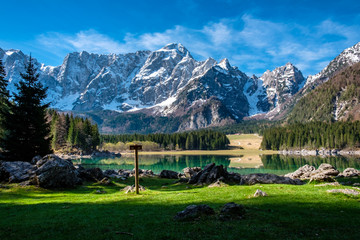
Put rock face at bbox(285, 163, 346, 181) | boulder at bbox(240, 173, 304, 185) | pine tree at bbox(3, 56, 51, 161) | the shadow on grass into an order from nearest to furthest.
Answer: the shadow on grass → rock face at bbox(285, 163, 346, 181) → boulder at bbox(240, 173, 304, 185) → pine tree at bbox(3, 56, 51, 161)

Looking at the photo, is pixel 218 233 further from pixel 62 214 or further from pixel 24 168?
pixel 24 168

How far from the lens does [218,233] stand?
12.2m

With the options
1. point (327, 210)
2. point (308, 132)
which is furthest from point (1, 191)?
point (308, 132)

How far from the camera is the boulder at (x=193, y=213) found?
14.7 meters

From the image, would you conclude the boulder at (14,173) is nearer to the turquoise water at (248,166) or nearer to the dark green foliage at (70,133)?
the turquoise water at (248,166)

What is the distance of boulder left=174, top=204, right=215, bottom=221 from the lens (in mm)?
14674

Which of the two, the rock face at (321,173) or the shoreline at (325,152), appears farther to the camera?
the shoreline at (325,152)

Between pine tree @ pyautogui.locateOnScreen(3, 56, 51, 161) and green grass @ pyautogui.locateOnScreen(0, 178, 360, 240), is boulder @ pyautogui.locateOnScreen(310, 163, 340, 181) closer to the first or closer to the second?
green grass @ pyautogui.locateOnScreen(0, 178, 360, 240)

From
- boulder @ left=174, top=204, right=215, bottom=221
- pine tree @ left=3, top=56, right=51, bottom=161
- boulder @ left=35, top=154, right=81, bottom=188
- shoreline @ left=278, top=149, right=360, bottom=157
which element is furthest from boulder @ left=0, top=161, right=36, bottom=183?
shoreline @ left=278, top=149, right=360, bottom=157

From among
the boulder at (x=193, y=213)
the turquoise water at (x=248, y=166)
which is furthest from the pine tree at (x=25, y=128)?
the turquoise water at (x=248, y=166)

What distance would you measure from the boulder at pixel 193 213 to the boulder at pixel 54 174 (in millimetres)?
23414

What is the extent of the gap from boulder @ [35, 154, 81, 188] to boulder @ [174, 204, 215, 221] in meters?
23.4

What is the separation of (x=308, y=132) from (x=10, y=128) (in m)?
202

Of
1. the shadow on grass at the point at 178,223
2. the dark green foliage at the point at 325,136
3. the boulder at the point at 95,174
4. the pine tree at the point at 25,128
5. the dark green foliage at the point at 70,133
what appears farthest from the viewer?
the dark green foliage at the point at 325,136
